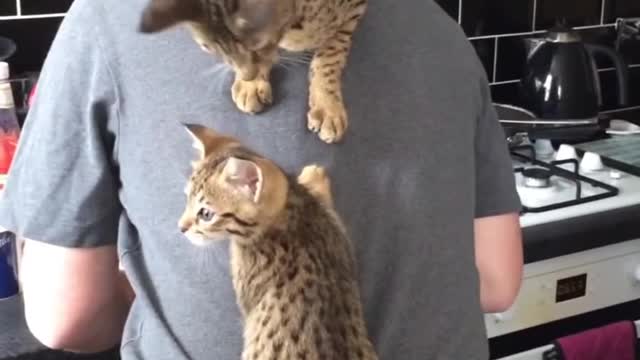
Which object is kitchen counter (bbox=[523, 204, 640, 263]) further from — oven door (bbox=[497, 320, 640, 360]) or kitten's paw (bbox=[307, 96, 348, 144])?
kitten's paw (bbox=[307, 96, 348, 144])

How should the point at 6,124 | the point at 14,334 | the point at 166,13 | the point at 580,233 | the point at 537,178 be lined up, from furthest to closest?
the point at 537,178 < the point at 580,233 < the point at 6,124 < the point at 14,334 < the point at 166,13

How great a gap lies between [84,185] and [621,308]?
1258 millimetres

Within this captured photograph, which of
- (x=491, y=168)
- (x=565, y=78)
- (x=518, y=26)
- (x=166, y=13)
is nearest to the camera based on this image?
(x=166, y=13)

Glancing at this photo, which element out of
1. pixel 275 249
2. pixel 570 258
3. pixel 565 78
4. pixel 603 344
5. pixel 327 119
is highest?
pixel 327 119

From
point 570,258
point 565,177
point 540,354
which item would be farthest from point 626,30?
point 540,354

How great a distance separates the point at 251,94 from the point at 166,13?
0.09 m

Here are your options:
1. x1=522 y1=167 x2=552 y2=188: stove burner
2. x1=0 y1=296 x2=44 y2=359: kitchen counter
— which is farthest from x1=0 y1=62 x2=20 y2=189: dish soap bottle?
x1=522 y1=167 x2=552 y2=188: stove burner

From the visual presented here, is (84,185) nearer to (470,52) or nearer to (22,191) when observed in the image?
(22,191)

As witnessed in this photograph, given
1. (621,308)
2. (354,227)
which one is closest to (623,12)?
(621,308)

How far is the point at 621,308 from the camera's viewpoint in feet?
6.13

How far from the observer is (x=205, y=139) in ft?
2.72

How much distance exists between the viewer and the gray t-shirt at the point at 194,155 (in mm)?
849

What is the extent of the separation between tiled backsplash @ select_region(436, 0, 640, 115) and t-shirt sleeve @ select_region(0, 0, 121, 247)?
4.55ft

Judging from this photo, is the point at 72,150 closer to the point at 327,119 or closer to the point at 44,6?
the point at 327,119
